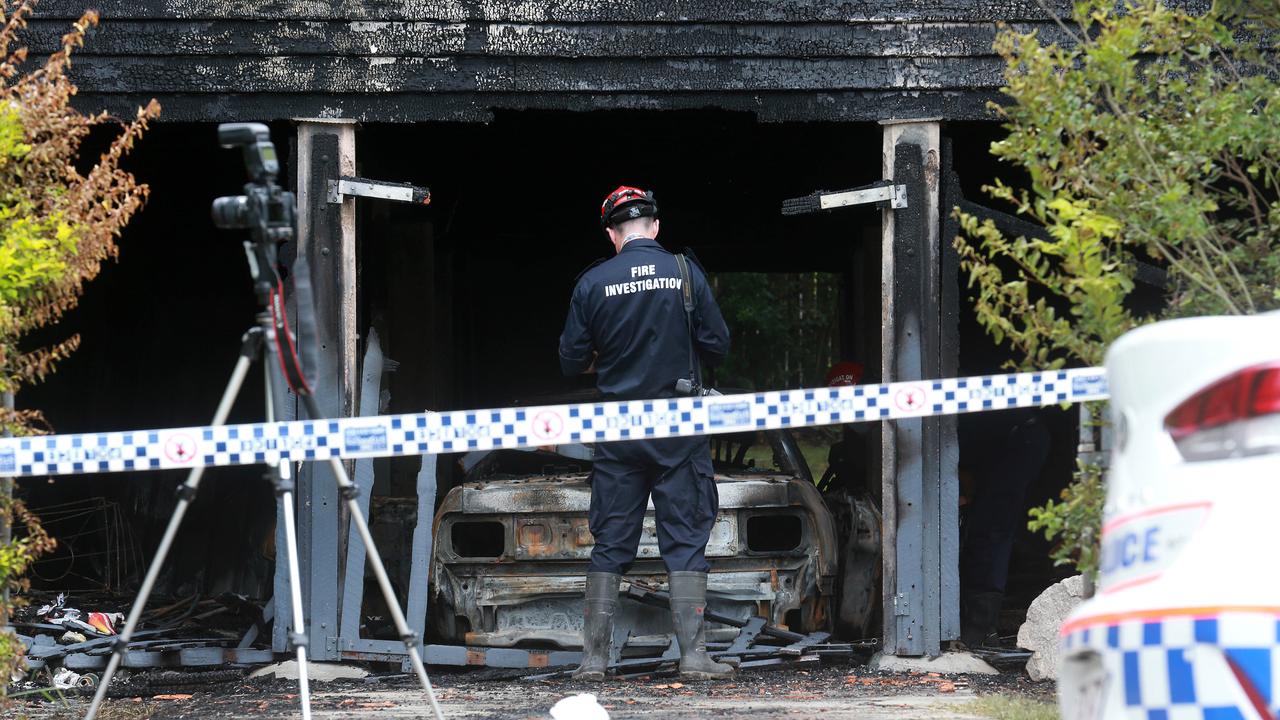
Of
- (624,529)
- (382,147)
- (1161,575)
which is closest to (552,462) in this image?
(624,529)

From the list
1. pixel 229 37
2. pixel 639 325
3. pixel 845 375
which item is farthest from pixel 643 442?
pixel 845 375

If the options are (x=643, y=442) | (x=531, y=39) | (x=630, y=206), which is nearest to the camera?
(x=643, y=442)

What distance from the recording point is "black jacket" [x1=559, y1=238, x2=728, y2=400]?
6133mm

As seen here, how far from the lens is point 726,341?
6301 mm

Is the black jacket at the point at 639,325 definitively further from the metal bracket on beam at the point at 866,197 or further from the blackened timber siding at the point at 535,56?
the blackened timber siding at the point at 535,56

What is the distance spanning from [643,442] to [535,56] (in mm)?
2132

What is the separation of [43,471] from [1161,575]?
4243mm

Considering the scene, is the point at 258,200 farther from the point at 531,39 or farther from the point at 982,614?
the point at 982,614

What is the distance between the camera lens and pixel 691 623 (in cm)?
601

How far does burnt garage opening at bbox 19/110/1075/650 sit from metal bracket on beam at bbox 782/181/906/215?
0.43 meters

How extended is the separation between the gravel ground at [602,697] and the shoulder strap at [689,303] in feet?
4.68

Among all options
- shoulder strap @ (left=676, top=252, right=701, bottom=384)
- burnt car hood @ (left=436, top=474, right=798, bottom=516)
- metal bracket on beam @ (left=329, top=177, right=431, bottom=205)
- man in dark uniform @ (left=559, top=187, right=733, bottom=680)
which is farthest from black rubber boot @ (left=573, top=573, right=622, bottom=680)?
metal bracket on beam @ (left=329, top=177, right=431, bottom=205)

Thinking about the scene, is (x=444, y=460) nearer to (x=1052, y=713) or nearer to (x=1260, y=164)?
(x=1052, y=713)

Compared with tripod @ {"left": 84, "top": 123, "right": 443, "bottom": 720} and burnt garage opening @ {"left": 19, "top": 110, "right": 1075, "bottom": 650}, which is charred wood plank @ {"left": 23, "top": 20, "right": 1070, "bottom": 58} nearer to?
burnt garage opening @ {"left": 19, "top": 110, "right": 1075, "bottom": 650}
